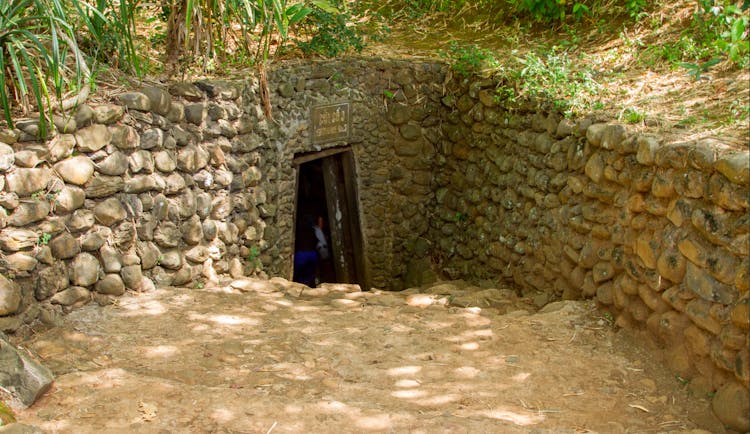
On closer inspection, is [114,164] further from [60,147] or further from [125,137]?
[60,147]

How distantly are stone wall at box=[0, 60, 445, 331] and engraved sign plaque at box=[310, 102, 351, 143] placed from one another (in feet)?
0.27

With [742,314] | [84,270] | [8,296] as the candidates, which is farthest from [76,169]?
[742,314]

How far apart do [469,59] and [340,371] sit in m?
3.96

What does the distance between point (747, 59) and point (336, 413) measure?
3491 millimetres

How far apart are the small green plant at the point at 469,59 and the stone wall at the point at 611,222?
0.53 feet

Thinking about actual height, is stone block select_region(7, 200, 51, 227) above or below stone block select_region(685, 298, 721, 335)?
above

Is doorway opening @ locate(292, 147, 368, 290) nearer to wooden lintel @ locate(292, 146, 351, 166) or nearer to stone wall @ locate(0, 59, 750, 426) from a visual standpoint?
wooden lintel @ locate(292, 146, 351, 166)

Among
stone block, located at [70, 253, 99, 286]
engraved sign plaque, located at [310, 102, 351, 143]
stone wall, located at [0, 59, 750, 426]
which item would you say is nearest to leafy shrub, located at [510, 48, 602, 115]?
stone wall, located at [0, 59, 750, 426]

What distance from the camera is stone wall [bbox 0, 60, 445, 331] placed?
426cm

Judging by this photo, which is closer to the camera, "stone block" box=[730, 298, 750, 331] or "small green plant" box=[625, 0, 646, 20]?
"stone block" box=[730, 298, 750, 331]

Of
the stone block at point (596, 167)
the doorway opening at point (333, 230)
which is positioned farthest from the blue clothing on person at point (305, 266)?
the stone block at point (596, 167)

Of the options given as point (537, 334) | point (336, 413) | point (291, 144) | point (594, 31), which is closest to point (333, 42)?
point (291, 144)

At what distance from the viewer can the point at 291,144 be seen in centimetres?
687

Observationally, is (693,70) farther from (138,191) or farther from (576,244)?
(138,191)
